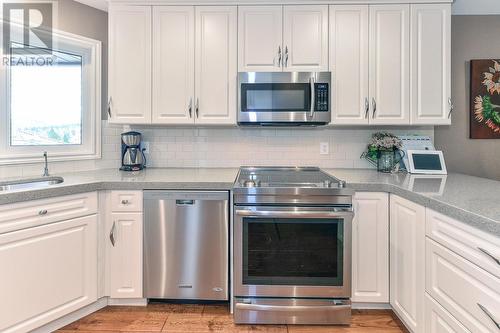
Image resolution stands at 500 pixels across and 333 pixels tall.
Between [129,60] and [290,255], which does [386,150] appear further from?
[129,60]

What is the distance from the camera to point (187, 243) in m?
2.04

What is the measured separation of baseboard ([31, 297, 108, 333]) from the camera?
186 cm

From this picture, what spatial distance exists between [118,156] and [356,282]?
2.22m

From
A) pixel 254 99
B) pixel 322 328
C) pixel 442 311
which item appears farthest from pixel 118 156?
pixel 442 311

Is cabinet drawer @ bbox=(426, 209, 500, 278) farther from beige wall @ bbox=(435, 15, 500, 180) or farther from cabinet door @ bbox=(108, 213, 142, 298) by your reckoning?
cabinet door @ bbox=(108, 213, 142, 298)

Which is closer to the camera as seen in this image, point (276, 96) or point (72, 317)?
point (72, 317)

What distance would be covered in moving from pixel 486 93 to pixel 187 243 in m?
2.73

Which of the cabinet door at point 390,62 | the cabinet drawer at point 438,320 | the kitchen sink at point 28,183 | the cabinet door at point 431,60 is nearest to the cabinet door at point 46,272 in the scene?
the kitchen sink at point 28,183

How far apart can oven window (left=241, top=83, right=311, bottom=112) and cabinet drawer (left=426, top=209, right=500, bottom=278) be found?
3.89 feet

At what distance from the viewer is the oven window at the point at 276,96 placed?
234cm

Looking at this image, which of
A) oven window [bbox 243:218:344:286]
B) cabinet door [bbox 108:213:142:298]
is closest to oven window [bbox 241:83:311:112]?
oven window [bbox 243:218:344:286]

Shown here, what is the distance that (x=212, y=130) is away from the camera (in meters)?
2.79

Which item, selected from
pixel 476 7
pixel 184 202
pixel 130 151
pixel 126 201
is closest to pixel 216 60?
pixel 130 151
